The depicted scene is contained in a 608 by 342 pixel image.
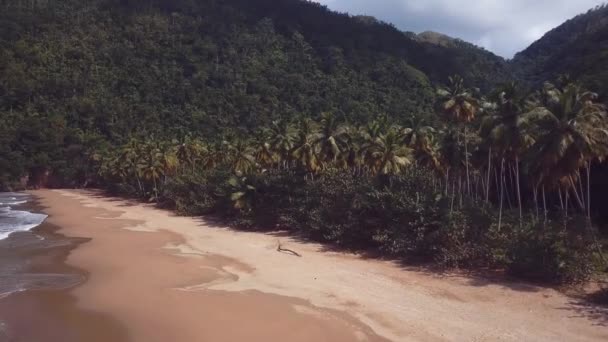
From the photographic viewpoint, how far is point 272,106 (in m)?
139

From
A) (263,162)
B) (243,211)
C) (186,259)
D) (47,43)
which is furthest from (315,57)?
(186,259)

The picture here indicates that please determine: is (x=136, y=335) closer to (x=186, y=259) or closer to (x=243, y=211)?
(x=186, y=259)

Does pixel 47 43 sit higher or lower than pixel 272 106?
higher

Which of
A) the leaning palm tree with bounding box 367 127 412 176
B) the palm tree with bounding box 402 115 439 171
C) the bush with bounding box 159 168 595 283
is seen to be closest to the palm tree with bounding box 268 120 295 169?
the bush with bounding box 159 168 595 283

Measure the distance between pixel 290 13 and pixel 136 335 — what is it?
585 ft

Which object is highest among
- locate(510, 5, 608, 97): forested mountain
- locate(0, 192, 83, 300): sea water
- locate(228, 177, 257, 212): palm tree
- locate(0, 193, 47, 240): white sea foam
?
locate(510, 5, 608, 97): forested mountain

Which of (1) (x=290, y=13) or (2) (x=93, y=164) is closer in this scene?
(2) (x=93, y=164)

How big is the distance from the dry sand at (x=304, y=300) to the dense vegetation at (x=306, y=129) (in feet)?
11.0

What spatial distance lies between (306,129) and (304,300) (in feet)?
92.1

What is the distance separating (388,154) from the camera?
4541 cm


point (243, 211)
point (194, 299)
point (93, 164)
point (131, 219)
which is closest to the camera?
point (194, 299)

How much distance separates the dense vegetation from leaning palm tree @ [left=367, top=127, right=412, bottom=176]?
0.63 feet

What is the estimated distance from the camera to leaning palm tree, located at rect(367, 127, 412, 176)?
45281mm

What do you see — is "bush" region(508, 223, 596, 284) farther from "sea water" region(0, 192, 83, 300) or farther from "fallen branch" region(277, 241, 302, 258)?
"sea water" region(0, 192, 83, 300)
